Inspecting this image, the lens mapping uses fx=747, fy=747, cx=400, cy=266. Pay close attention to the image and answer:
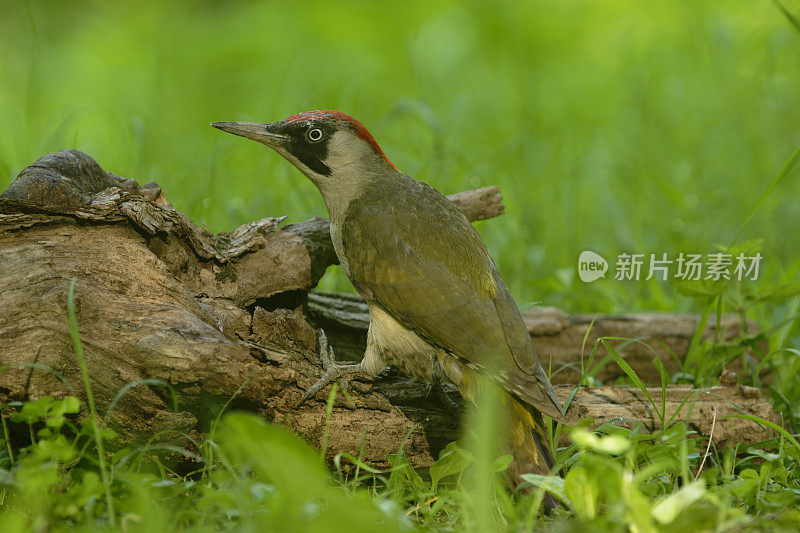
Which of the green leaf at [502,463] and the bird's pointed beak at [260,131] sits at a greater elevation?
the bird's pointed beak at [260,131]

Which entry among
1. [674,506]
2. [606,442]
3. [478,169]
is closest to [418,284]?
[606,442]

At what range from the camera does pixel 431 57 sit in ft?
26.7

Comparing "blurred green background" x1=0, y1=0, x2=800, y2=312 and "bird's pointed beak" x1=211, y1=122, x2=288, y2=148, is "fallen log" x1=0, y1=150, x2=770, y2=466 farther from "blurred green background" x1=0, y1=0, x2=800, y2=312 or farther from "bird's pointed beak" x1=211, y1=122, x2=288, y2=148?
"blurred green background" x1=0, y1=0, x2=800, y2=312

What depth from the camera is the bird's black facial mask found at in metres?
3.46

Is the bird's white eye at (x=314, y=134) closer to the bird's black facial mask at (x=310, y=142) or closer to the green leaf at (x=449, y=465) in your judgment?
the bird's black facial mask at (x=310, y=142)

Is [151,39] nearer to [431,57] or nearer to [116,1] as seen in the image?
[431,57]

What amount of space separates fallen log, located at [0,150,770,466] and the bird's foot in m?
0.04

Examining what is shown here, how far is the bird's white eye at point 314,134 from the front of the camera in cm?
346

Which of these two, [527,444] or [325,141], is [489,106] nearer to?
[325,141]

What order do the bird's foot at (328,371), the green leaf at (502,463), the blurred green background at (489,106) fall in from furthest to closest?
the blurred green background at (489,106) → the bird's foot at (328,371) → the green leaf at (502,463)

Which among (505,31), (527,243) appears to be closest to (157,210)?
(527,243)

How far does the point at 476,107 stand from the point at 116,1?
5.41 metres

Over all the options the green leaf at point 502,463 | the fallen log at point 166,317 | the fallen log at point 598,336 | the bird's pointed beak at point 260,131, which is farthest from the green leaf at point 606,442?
the bird's pointed beak at point 260,131

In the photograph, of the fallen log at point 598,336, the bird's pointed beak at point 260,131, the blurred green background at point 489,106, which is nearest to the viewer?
the bird's pointed beak at point 260,131
